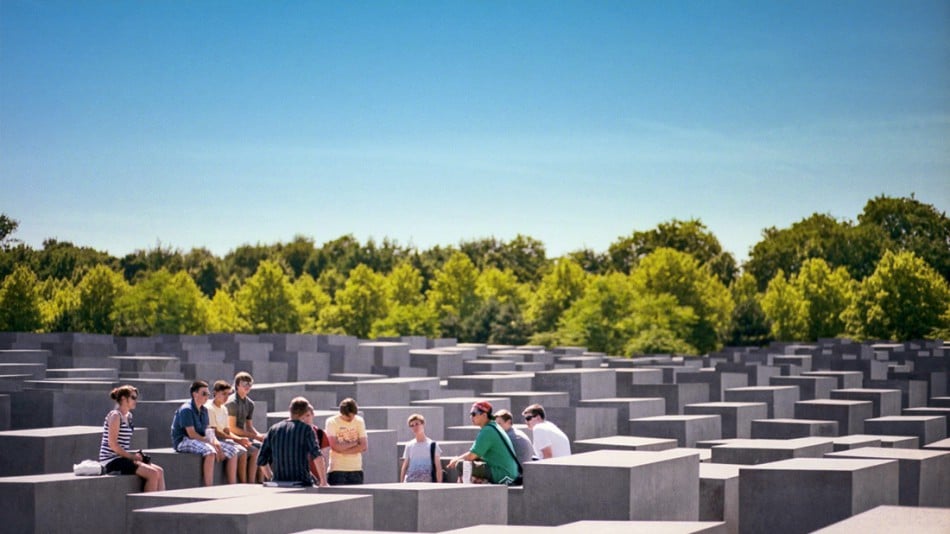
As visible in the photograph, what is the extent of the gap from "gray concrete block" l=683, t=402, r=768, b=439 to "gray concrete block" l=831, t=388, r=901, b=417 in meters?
2.55

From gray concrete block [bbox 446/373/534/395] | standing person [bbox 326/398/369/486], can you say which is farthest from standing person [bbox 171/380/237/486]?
gray concrete block [bbox 446/373/534/395]

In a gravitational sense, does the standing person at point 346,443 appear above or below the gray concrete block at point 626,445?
above

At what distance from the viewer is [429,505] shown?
8.96 metres

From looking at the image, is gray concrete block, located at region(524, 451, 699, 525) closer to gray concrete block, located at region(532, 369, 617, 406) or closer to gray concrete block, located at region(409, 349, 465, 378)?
gray concrete block, located at region(532, 369, 617, 406)

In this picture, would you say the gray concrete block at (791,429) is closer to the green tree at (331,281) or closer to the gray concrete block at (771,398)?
the gray concrete block at (771,398)

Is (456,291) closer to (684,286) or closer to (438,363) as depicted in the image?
(684,286)

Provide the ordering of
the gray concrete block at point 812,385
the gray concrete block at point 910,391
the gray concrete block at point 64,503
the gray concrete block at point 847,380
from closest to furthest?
the gray concrete block at point 64,503 → the gray concrete block at point 910,391 → the gray concrete block at point 812,385 → the gray concrete block at point 847,380

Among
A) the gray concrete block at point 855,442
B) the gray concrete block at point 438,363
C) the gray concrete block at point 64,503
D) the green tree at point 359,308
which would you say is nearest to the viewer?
the gray concrete block at point 64,503

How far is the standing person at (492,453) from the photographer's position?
1102cm

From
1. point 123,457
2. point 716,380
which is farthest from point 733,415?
point 123,457

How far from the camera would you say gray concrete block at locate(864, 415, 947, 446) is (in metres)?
17.1

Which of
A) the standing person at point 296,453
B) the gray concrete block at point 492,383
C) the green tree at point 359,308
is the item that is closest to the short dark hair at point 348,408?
the standing person at point 296,453

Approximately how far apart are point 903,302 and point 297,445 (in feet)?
184

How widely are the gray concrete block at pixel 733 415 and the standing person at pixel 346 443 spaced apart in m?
8.55
